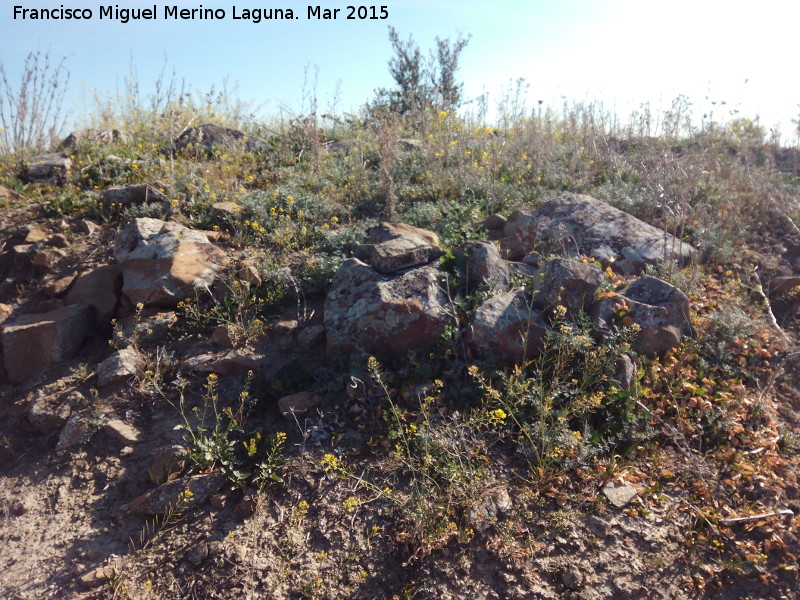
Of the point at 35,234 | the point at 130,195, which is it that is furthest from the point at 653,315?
the point at 35,234

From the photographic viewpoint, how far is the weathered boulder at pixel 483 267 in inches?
171

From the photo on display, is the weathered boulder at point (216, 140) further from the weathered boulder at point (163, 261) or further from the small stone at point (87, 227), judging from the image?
the weathered boulder at point (163, 261)

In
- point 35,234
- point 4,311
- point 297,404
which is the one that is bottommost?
point 297,404

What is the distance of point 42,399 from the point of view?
4133 mm

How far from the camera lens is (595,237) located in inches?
205

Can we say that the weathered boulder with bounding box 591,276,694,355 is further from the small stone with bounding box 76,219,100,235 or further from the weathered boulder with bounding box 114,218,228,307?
the small stone with bounding box 76,219,100,235

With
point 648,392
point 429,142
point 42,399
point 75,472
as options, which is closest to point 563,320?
point 648,392

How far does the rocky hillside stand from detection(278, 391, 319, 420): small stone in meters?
0.02

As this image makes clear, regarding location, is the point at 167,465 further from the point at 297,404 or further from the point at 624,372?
the point at 624,372

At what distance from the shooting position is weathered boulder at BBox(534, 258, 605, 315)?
4.15 m

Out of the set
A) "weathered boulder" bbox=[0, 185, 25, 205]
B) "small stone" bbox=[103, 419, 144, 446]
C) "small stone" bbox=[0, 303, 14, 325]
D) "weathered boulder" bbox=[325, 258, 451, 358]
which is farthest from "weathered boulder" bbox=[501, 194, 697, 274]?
"weathered boulder" bbox=[0, 185, 25, 205]

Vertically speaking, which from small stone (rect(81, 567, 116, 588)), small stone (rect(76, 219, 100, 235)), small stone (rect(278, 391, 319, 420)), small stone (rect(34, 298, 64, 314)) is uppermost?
small stone (rect(76, 219, 100, 235))

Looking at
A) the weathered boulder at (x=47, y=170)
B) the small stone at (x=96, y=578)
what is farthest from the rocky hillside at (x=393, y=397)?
the weathered boulder at (x=47, y=170)

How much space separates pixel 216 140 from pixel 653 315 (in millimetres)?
6073
